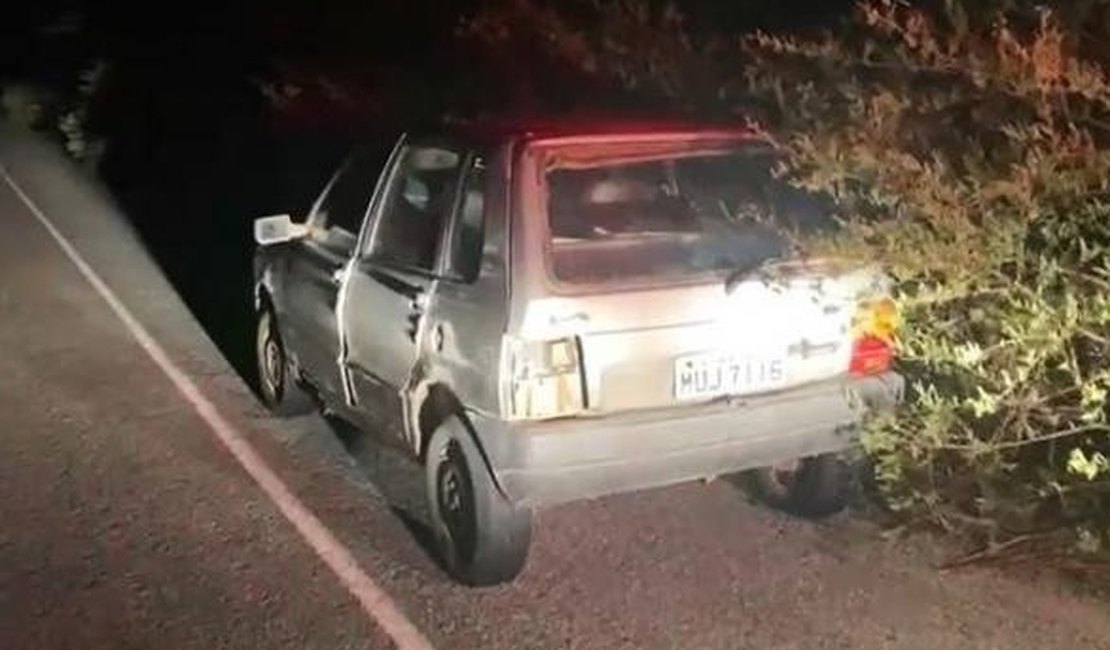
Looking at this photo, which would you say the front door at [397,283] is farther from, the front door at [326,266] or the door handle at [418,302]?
the front door at [326,266]

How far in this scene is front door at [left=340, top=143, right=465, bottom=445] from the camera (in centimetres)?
579

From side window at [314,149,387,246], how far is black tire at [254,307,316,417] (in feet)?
2.92

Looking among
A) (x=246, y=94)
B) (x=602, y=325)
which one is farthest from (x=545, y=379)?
(x=246, y=94)

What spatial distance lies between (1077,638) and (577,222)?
217cm

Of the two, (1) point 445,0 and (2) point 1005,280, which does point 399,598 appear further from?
(1) point 445,0

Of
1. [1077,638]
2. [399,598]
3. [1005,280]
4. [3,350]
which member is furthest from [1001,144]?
[3,350]

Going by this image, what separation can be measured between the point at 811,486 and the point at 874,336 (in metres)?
0.73

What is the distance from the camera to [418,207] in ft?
20.0

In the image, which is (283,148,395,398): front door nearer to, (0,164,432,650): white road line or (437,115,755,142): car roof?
(0,164,432,650): white road line

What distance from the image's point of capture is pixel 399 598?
550cm

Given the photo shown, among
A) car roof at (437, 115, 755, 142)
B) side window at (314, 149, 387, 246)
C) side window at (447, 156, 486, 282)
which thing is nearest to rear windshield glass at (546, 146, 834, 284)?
car roof at (437, 115, 755, 142)

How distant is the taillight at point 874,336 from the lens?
5668mm

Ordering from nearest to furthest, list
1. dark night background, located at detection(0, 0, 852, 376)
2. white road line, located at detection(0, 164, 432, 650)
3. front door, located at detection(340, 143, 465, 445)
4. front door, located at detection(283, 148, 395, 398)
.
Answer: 1. white road line, located at detection(0, 164, 432, 650)
2. front door, located at detection(340, 143, 465, 445)
3. front door, located at detection(283, 148, 395, 398)
4. dark night background, located at detection(0, 0, 852, 376)

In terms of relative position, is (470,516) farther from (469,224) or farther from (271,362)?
(271,362)
